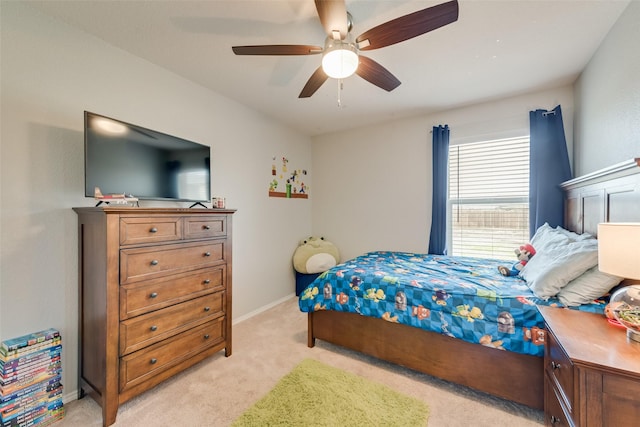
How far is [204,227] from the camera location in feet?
6.70

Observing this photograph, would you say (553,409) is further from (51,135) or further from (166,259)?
(51,135)

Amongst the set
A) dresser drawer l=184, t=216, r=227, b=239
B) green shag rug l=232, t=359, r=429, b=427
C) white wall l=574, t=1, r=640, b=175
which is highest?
white wall l=574, t=1, r=640, b=175

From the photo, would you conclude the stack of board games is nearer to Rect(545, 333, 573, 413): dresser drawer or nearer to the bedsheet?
the bedsheet

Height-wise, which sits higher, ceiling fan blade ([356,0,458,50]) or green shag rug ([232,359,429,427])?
ceiling fan blade ([356,0,458,50])

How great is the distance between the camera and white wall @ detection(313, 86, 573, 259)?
296cm

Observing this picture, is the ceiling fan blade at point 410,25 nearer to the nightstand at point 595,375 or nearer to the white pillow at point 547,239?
the nightstand at point 595,375

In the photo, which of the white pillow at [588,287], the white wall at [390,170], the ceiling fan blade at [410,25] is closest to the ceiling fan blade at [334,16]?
the ceiling fan blade at [410,25]

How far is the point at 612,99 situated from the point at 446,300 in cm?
187

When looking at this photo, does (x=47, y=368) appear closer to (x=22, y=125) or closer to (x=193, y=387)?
(x=193, y=387)

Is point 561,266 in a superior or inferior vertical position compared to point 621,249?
inferior

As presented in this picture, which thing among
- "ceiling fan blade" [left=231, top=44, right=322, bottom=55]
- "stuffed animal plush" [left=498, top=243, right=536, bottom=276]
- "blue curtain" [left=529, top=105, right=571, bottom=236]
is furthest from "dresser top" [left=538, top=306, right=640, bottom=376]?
"ceiling fan blade" [left=231, top=44, right=322, bottom=55]

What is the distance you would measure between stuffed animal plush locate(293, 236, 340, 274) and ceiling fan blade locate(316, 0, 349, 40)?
283 cm

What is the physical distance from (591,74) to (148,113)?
148 inches

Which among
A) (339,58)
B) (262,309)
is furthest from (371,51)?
(262,309)
